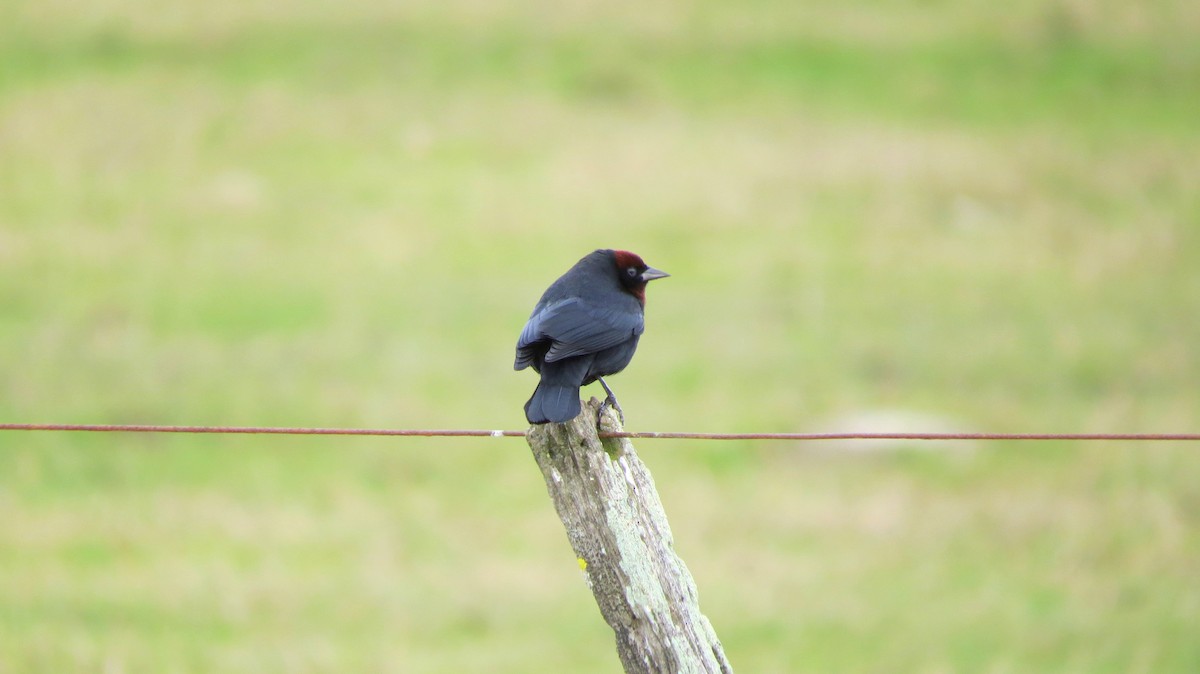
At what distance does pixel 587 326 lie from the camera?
21.0 ft

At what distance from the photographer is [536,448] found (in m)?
4.80

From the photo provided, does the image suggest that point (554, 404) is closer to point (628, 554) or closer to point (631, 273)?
point (628, 554)

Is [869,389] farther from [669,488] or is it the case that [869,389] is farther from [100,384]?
[100,384]

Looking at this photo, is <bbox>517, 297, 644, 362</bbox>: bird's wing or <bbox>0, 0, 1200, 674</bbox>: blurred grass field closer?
<bbox>517, 297, 644, 362</bbox>: bird's wing

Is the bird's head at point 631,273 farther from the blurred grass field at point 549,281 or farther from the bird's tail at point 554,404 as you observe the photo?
the blurred grass field at point 549,281

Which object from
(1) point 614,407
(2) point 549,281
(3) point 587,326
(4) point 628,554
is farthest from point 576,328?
(2) point 549,281

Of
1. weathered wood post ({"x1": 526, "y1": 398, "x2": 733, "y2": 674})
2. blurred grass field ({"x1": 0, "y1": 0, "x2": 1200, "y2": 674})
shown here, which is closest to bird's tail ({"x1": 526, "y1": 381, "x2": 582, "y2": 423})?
weathered wood post ({"x1": 526, "y1": 398, "x2": 733, "y2": 674})

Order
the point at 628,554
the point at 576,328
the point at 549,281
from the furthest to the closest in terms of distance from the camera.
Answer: the point at 549,281 → the point at 576,328 → the point at 628,554

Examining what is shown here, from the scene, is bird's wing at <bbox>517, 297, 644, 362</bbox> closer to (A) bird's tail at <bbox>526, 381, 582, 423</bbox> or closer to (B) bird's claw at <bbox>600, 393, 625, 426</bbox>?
(B) bird's claw at <bbox>600, 393, 625, 426</bbox>

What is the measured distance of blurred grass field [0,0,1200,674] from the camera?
1259 cm

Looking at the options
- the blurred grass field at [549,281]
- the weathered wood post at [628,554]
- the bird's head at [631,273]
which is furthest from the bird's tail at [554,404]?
the blurred grass field at [549,281]

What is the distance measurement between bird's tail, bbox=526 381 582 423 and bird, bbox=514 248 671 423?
11 millimetres

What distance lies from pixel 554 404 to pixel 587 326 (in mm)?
1322

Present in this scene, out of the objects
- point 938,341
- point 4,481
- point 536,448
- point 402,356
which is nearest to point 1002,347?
point 938,341
